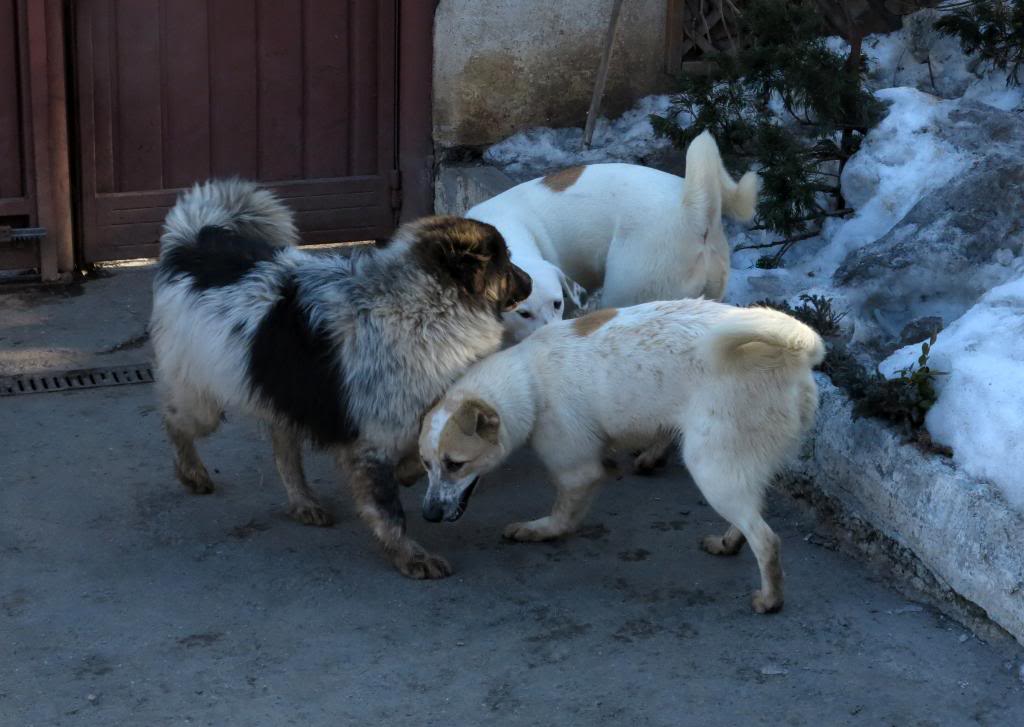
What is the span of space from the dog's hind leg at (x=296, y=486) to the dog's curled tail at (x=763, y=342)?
1541mm

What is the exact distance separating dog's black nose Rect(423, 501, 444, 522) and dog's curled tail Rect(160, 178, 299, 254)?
121 centimetres

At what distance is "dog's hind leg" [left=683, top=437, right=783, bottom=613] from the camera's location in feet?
12.5

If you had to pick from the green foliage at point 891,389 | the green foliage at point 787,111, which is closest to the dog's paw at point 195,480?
the green foliage at point 891,389

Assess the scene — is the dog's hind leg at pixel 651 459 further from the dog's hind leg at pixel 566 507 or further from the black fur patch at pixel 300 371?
the black fur patch at pixel 300 371

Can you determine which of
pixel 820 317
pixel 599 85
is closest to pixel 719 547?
pixel 820 317

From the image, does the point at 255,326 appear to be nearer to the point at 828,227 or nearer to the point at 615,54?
the point at 828,227

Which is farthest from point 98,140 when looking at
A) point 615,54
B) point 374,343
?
point 374,343

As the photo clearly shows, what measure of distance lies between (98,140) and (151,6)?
73 cm

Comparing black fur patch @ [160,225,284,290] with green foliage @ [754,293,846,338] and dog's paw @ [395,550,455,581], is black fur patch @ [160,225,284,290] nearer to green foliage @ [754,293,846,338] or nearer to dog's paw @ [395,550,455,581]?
dog's paw @ [395,550,455,581]

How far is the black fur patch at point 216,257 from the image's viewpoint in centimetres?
426

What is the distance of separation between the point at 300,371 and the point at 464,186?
9.52 ft

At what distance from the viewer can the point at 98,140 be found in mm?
6762

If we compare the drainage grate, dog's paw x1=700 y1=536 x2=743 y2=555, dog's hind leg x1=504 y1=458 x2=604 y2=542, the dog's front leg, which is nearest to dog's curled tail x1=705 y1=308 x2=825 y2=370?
dog's hind leg x1=504 y1=458 x2=604 y2=542

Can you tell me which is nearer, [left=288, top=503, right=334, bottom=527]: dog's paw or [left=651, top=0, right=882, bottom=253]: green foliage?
[left=288, top=503, right=334, bottom=527]: dog's paw
